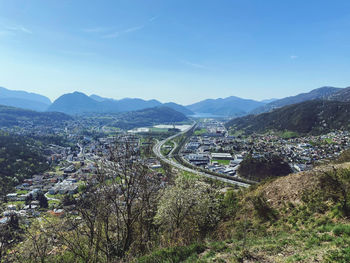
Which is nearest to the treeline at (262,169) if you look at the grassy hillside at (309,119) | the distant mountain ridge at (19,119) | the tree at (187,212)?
the tree at (187,212)

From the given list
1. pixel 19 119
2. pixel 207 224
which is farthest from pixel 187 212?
pixel 19 119

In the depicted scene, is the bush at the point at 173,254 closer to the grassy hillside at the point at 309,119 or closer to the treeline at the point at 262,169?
the treeline at the point at 262,169

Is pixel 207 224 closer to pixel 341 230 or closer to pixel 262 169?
pixel 341 230

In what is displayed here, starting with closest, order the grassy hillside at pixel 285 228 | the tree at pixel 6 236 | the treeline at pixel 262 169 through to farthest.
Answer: the grassy hillside at pixel 285 228 < the tree at pixel 6 236 < the treeline at pixel 262 169

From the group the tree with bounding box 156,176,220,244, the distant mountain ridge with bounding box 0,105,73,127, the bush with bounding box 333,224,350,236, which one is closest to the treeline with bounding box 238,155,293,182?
the tree with bounding box 156,176,220,244

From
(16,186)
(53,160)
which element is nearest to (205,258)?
(16,186)

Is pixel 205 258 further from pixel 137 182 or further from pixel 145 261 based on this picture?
Result: pixel 137 182
